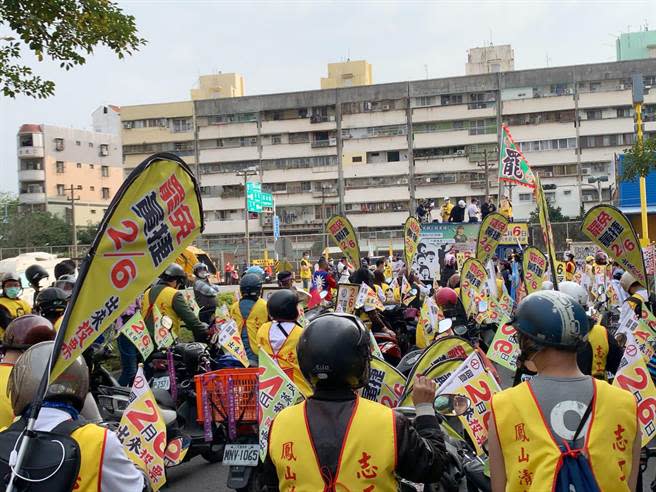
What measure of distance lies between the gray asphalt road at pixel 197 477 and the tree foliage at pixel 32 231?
63.4m

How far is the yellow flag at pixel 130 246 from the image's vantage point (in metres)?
3.14

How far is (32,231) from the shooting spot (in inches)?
2707

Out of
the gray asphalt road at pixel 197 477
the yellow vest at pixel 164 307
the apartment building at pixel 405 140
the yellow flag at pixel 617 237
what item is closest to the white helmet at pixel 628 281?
the yellow flag at pixel 617 237

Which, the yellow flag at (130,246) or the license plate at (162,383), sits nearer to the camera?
the yellow flag at (130,246)

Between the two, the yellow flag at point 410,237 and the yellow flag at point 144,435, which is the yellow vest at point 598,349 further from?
the yellow flag at point 410,237

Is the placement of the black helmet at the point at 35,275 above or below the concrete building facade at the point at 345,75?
below

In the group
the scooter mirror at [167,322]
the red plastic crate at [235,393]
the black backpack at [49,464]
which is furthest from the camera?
the scooter mirror at [167,322]

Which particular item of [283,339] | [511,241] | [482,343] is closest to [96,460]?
[283,339]

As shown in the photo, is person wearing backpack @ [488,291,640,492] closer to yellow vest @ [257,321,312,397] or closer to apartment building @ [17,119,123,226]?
yellow vest @ [257,321,312,397]

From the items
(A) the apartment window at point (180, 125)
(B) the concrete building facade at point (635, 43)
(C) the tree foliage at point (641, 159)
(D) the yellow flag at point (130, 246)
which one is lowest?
(D) the yellow flag at point (130, 246)

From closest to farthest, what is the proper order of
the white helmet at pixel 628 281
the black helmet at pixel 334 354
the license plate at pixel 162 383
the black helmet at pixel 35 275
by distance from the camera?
the black helmet at pixel 334 354, the license plate at pixel 162 383, the white helmet at pixel 628 281, the black helmet at pixel 35 275

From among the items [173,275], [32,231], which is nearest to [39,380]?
[173,275]

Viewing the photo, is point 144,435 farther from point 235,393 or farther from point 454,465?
point 235,393

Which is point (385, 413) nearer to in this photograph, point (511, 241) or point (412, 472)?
point (412, 472)
